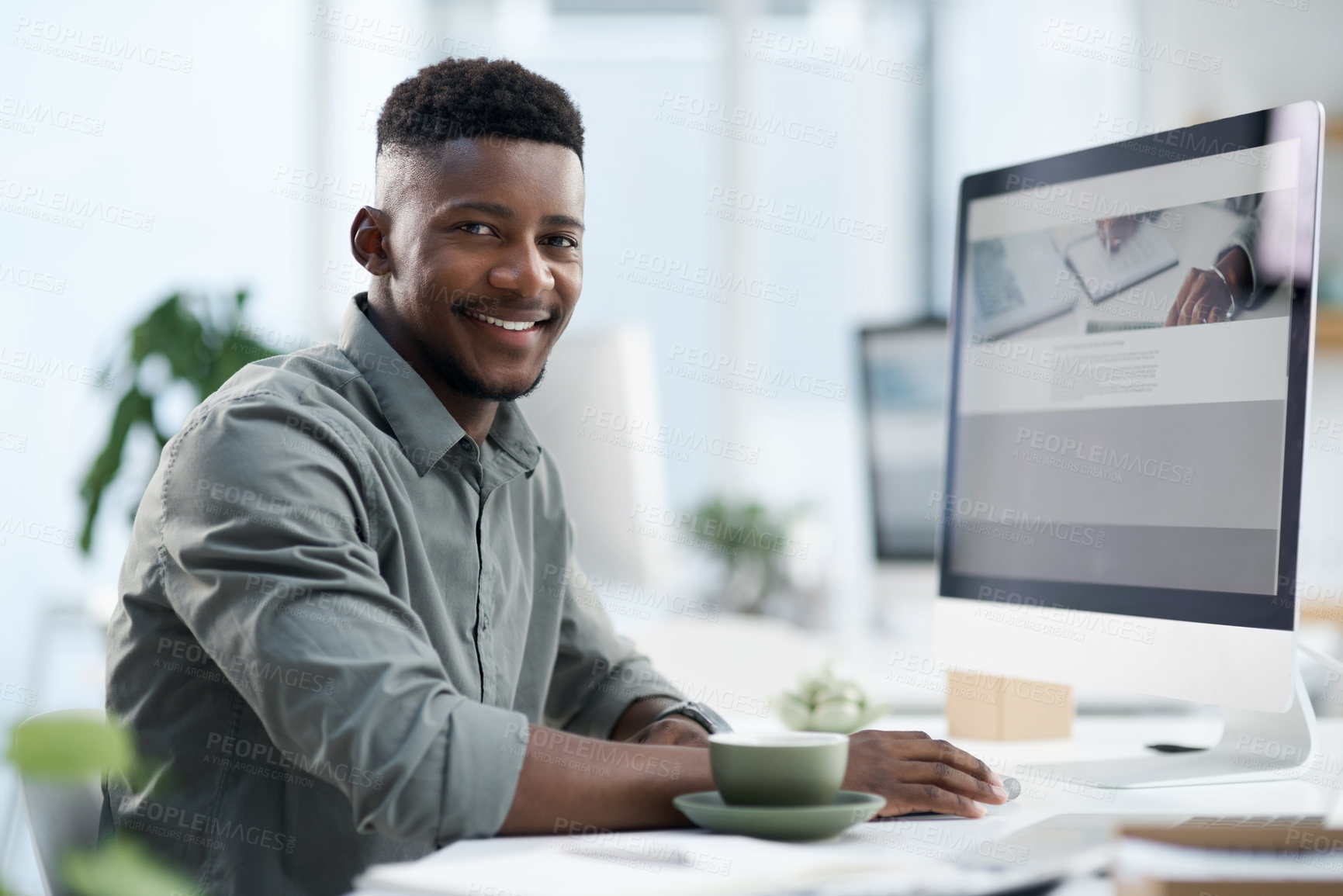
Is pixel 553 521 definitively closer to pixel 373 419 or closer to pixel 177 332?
pixel 373 419

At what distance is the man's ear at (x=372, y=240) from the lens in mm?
1237

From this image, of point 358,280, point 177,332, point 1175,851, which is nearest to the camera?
point 1175,851

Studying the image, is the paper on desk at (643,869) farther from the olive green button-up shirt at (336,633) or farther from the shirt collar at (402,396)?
the shirt collar at (402,396)

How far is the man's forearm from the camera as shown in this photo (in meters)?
0.84

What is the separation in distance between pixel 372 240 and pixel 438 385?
177 mm

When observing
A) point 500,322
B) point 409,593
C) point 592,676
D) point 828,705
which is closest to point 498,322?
point 500,322

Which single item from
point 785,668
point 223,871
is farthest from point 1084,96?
point 223,871

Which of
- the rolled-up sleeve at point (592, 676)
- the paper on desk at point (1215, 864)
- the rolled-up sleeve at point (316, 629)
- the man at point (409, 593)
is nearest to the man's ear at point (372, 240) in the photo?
the man at point (409, 593)

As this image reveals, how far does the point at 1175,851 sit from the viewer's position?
569mm

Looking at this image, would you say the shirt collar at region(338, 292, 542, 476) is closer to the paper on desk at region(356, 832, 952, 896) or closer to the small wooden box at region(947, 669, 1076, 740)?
the paper on desk at region(356, 832, 952, 896)

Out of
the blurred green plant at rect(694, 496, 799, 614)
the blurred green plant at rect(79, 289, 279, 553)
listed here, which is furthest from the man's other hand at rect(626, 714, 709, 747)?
the blurred green plant at rect(694, 496, 799, 614)

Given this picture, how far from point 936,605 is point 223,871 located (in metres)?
0.82

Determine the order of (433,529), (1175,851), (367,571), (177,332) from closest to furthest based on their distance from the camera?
(1175,851), (367,571), (433,529), (177,332)

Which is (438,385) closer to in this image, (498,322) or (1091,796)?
(498,322)
